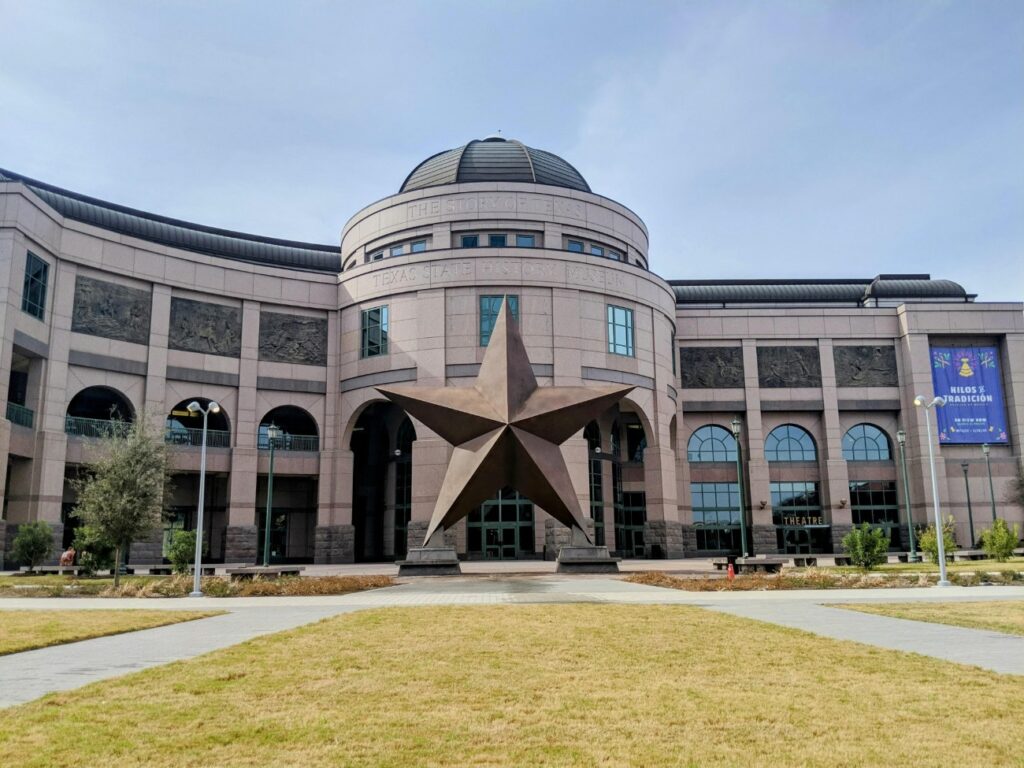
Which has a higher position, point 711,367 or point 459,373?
point 711,367

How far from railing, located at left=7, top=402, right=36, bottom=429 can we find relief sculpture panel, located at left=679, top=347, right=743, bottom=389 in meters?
40.6

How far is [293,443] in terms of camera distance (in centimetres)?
5072

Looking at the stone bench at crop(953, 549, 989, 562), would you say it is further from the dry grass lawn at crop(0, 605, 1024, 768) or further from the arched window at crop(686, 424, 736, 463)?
the dry grass lawn at crop(0, 605, 1024, 768)

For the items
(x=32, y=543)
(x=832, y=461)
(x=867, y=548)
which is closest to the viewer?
(x=867, y=548)

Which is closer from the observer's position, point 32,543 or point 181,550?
point 181,550

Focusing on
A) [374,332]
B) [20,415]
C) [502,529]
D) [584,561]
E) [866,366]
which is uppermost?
[374,332]

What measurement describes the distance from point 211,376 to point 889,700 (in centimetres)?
4681

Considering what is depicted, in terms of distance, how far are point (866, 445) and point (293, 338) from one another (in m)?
40.8

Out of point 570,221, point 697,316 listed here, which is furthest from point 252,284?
point 697,316

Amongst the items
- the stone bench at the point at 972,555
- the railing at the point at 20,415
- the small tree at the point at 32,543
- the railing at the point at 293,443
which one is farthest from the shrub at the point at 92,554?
the stone bench at the point at 972,555

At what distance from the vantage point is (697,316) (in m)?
58.7

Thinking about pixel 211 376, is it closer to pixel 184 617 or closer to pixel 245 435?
pixel 245 435

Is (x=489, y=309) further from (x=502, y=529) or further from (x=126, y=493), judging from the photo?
(x=126, y=493)

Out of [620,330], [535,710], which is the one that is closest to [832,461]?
[620,330]
